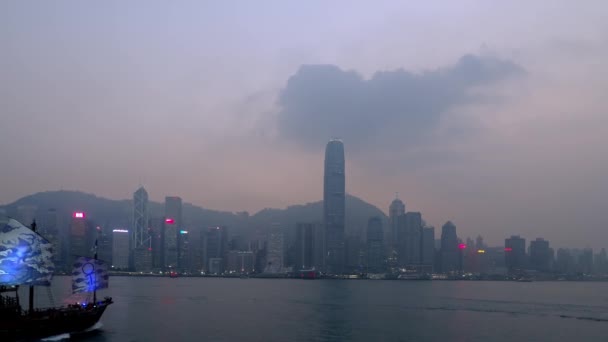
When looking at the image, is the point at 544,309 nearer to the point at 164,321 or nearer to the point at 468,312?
the point at 468,312

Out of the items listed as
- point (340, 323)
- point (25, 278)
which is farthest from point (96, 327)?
point (340, 323)

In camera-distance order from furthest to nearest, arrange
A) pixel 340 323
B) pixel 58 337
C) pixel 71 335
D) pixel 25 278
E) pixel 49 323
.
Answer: pixel 340 323, pixel 71 335, pixel 58 337, pixel 49 323, pixel 25 278

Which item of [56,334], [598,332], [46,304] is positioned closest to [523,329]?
[598,332]

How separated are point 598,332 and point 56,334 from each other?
7727 centimetres

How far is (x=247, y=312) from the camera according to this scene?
11025 centimetres

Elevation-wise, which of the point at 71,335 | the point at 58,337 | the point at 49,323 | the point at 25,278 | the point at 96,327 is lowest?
the point at 96,327

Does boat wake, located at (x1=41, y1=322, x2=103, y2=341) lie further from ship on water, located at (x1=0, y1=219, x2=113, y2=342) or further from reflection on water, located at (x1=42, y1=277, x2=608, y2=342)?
reflection on water, located at (x1=42, y1=277, x2=608, y2=342)

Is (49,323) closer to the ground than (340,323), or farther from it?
farther from it

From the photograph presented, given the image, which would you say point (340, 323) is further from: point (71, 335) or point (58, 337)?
point (58, 337)

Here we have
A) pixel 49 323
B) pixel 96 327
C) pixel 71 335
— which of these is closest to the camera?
pixel 49 323

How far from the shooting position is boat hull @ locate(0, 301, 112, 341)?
211 ft

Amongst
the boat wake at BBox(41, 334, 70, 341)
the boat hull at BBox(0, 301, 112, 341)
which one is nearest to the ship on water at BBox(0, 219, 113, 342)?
the boat hull at BBox(0, 301, 112, 341)

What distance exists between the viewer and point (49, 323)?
2739 inches

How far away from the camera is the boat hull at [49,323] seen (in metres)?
64.4
